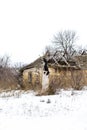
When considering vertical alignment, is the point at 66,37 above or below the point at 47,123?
above

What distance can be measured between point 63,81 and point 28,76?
1417 cm

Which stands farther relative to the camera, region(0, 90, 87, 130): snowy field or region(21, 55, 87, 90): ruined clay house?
region(21, 55, 87, 90): ruined clay house

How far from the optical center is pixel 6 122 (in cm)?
1020

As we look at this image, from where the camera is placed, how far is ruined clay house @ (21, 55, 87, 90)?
27330mm

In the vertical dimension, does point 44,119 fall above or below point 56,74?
below

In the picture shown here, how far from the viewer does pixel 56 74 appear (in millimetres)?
32469

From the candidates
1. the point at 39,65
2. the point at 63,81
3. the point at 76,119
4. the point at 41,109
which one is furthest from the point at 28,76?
the point at 76,119

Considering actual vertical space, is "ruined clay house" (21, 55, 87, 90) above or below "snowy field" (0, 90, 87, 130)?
above

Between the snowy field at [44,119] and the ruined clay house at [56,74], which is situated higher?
the ruined clay house at [56,74]

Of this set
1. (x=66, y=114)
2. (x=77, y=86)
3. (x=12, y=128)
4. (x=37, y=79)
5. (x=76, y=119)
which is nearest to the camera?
(x=12, y=128)

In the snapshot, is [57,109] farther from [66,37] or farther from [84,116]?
[66,37]

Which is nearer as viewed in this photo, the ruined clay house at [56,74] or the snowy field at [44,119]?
the snowy field at [44,119]

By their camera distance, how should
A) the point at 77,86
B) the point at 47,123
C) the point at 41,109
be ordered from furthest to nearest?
the point at 77,86 < the point at 41,109 < the point at 47,123

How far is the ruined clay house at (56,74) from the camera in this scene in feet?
89.7
